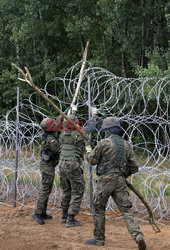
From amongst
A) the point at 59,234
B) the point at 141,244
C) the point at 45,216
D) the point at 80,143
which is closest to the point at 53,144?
the point at 80,143

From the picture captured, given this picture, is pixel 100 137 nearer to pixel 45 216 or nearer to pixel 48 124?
pixel 48 124

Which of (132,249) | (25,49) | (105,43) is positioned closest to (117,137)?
(132,249)

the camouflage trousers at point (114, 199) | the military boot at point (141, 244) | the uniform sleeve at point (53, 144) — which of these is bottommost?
the military boot at point (141, 244)

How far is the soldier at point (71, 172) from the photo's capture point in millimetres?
5899

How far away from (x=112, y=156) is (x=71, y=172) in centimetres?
148

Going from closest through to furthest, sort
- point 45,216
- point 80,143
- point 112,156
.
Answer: point 112,156 → point 80,143 → point 45,216

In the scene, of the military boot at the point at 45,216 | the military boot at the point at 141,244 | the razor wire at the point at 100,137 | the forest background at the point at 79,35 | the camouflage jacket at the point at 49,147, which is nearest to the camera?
the military boot at the point at 141,244

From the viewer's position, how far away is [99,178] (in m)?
4.72

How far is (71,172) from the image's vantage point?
19.4 feet

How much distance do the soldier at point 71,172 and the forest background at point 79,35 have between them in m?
7.82

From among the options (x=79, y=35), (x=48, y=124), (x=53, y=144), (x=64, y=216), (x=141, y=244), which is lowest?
(x=64, y=216)

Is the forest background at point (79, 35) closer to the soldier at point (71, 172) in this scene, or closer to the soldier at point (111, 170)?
the soldier at point (71, 172)

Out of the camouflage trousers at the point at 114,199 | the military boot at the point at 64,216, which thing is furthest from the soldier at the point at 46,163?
the camouflage trousers at the point at 114,199

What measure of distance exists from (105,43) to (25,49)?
4.69 m
